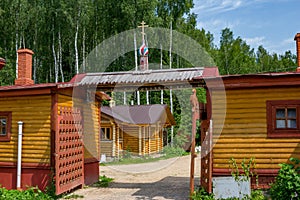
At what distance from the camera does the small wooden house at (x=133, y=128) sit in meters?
21.5

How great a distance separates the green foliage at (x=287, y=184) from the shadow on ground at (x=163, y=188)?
2395 mm

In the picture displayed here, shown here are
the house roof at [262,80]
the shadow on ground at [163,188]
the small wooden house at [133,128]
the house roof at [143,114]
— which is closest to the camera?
the house roof at [262,80]

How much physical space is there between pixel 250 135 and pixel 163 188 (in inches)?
134

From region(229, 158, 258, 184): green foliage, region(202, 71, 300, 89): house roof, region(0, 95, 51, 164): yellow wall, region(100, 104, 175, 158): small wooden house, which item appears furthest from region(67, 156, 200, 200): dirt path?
region(100, 104, 175, 158): small wooden house

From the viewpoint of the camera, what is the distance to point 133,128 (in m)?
23.1

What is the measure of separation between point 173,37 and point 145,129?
8.58m

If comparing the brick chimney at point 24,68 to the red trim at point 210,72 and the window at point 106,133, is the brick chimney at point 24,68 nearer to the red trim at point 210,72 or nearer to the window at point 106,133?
the red trim at point 210,72

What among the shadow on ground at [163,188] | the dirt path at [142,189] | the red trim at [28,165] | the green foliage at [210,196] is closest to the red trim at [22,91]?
the red trim at [28,165]

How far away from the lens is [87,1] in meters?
26.0

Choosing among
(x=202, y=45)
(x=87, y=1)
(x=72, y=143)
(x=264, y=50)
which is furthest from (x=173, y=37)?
(x=264, y=50)

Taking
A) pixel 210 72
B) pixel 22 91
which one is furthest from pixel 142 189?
pixel 22 91

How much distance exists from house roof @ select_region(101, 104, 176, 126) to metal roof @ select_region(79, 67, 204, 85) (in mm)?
12067

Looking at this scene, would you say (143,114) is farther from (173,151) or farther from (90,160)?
(90,160)

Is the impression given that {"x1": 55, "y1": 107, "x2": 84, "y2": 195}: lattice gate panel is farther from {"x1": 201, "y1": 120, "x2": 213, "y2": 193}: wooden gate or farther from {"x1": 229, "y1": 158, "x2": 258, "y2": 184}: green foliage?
{"x1": 229, "y1": 158, "x2": 258, "y2": 184}: green foliage
